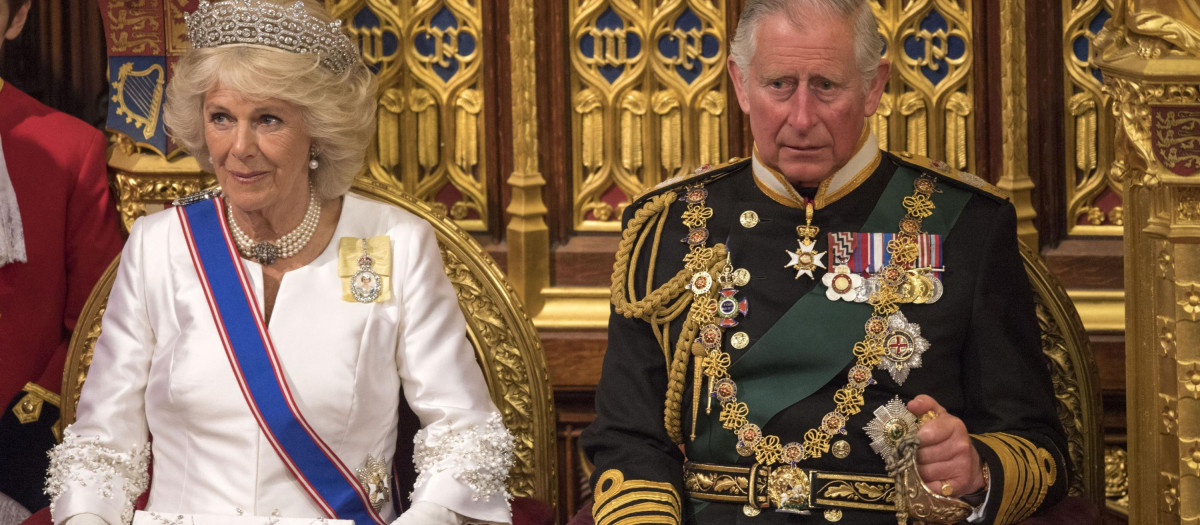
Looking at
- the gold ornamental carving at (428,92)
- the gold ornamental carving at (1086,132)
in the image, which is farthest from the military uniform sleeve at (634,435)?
the gold ornamental carving at (1086,132)

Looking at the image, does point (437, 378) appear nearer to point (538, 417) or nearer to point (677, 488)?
point (538, 417)

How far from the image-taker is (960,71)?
10.5 feet

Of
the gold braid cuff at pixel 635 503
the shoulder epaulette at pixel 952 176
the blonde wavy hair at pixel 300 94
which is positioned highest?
the blonde wavy hair at pixel 300 94

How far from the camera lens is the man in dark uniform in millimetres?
2373

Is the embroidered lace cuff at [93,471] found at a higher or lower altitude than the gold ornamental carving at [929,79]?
lower

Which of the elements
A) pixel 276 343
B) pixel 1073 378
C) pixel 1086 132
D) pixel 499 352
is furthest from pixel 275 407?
pixel 1086 132

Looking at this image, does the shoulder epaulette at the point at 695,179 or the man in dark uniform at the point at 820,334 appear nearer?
the man in dark uniform at the point at 820,334

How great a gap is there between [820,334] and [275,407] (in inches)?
37.6

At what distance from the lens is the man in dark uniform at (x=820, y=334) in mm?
2373

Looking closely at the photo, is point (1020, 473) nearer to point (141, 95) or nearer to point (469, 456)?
point (469, 456)

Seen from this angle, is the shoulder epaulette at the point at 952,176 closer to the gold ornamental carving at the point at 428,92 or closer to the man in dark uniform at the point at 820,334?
the man in dark uniform at the point at 820,334

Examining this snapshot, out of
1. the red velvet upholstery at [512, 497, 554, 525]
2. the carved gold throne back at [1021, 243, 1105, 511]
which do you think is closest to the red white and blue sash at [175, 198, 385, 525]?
the red velvet upholstery at [512, 497, 554, 525]

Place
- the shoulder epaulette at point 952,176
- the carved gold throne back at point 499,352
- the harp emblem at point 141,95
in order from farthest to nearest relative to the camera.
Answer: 1. the harp emblem at point 141,95
2. the carved gold throne back at point 499,352
3. the shoulder epaulette at point 952,176

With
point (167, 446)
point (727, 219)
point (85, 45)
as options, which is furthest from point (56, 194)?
point (727, 219)
